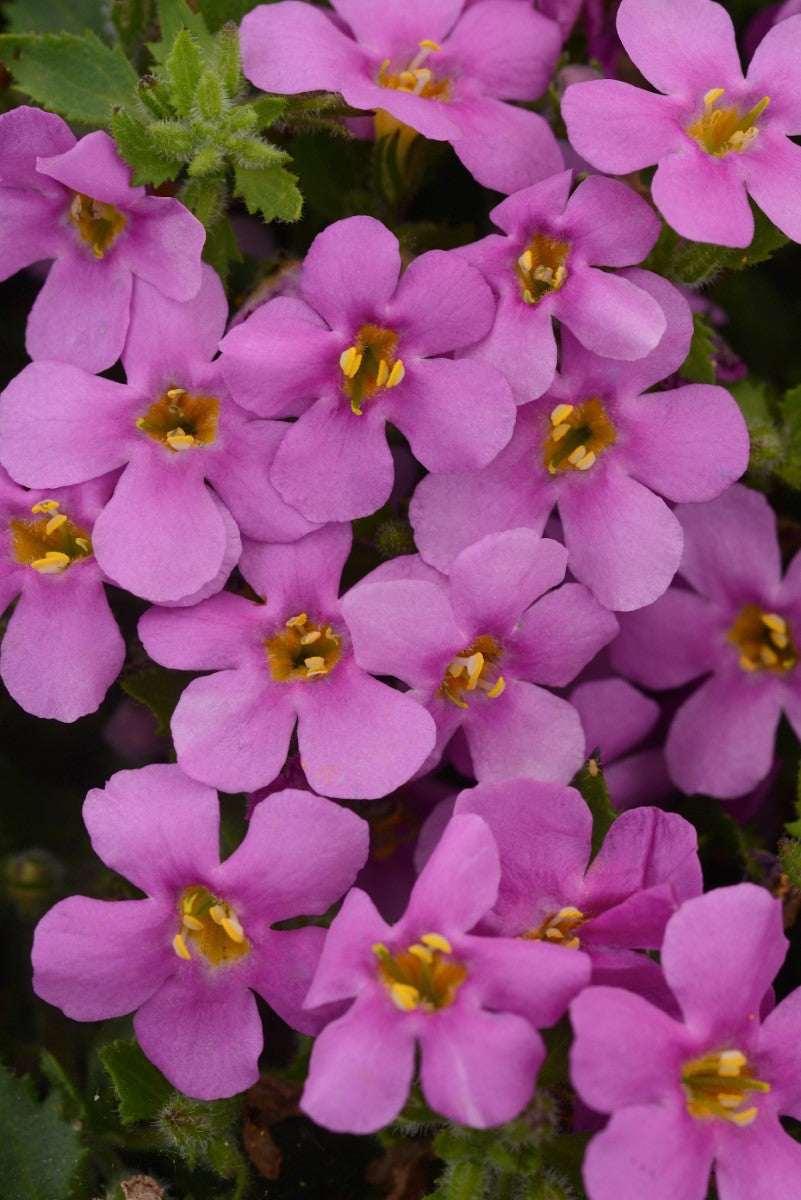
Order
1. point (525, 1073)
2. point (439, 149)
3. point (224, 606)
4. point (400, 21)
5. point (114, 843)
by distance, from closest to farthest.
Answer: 1. point (525, 1073)
2. point (114, 843)
3. point (224, 606)
4. point (400, 21)
5. point (439, 149)

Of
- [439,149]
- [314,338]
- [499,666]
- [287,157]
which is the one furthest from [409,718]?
[439,149]

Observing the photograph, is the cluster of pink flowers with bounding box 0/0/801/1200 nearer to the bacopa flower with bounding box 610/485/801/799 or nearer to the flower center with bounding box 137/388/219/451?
the flower center with bounding box 137/388/219/451

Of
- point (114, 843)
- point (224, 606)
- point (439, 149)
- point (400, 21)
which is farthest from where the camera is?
point (439, 149)

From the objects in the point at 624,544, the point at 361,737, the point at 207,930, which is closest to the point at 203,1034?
the point at 207,930

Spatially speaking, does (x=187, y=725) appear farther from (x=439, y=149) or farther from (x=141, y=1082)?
(x=439, y=149)

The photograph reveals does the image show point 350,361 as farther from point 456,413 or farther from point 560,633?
point 560,633

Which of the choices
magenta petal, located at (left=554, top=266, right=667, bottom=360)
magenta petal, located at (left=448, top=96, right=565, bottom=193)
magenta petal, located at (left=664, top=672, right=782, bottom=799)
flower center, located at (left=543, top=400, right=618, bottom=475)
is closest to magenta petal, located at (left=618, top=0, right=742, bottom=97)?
magenta petal, located at (left=448, top=96, right=565, bottom=193)

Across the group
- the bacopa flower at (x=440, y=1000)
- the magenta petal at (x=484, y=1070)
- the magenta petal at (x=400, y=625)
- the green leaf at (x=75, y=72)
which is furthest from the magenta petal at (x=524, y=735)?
the green leaf at (x=75, y=72)
